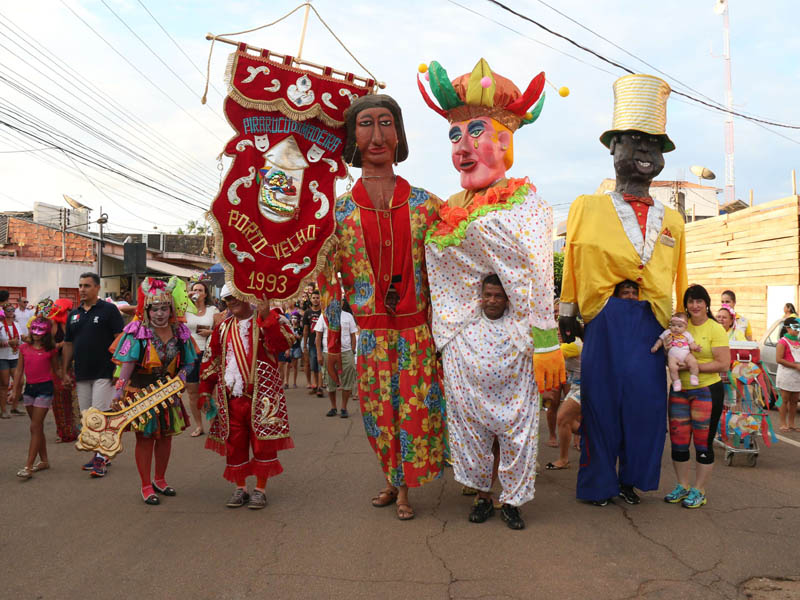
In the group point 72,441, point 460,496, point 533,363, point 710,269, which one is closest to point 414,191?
point 533,363

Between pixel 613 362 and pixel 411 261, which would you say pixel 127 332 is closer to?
pixel 411 261

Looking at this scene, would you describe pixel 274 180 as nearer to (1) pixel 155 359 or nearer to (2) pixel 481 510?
(1) pixel 155 359

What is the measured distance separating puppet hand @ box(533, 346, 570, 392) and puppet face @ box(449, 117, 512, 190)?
4.43 ft

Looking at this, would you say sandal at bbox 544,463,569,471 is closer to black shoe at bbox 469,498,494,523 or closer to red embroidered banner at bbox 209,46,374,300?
black shoe at bbox 469,498,494,523

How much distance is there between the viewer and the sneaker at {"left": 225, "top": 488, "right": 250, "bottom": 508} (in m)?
4.98

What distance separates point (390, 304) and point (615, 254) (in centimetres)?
170

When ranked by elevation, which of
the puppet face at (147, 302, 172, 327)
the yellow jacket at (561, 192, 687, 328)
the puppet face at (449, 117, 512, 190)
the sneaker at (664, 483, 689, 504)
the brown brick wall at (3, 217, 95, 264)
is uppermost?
the brown brick wall at (3, 217, 95, 264)

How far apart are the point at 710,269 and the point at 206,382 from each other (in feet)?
56.5

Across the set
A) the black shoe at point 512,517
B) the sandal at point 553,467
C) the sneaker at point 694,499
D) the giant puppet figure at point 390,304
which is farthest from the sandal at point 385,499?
the sneaker at point 694,499

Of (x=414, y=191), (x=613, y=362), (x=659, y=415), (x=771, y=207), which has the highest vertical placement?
(x=771, y=207)

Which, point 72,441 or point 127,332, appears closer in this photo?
point 127,332

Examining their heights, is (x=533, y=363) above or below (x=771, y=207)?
below

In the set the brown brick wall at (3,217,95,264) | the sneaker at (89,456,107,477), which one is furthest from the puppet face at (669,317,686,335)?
the brown brick wall at (3,217,95,264)

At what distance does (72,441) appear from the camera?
7.51 metres
